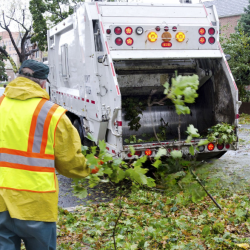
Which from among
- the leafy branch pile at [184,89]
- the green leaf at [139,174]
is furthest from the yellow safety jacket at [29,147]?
the leafy branch pile at [184,89]

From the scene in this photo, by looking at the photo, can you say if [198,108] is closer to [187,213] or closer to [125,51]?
[125,51]

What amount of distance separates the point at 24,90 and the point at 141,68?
4319 millimetres

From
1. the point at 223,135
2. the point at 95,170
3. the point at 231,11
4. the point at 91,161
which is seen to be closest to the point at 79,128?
the point at 223,135

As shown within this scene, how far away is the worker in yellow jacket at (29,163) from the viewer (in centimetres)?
224

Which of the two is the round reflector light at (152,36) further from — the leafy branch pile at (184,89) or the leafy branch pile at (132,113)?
the leafy branch pile at (184,89)

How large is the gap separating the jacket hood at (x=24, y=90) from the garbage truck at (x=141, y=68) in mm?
2635

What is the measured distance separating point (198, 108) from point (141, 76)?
1178 mm

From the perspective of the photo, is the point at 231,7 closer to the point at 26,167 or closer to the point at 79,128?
the point at 79,128

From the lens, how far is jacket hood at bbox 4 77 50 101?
234cm

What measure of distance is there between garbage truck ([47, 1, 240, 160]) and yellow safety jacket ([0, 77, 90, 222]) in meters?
2.67

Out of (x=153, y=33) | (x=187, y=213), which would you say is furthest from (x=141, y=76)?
(x=187, y=213)

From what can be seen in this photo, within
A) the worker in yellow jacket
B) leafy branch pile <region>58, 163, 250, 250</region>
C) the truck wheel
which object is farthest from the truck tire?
the worker in yellow jacket

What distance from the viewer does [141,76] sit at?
21.7ft

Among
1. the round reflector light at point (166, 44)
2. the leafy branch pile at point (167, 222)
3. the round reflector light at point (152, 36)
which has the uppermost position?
the round reflector light at point (152, 36)
